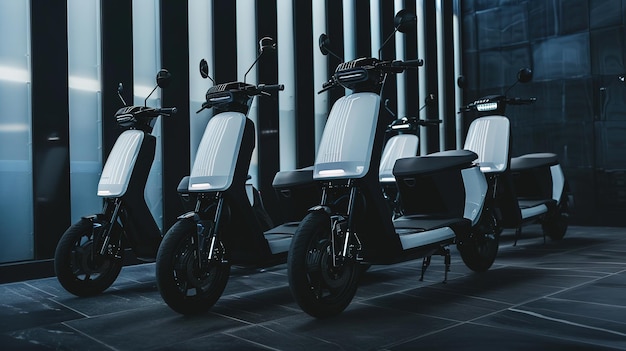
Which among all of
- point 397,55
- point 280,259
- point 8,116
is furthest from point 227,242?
point 397,55

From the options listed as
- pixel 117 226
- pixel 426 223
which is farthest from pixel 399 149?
pixel 117 226

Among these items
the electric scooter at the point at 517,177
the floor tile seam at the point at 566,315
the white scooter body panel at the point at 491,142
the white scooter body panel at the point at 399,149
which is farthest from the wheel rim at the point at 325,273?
the white scooter body panel at the point at 399,149

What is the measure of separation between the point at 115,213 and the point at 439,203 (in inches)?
67.1

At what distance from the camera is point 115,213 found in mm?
2869

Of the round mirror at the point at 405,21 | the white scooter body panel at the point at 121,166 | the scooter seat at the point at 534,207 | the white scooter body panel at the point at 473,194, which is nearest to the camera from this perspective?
the round mirror at the point at 405,21

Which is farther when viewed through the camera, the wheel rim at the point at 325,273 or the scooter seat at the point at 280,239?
the scooter seat at the point at 280,239

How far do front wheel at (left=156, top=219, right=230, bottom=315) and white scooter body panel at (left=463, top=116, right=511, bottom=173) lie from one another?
86.8 inches

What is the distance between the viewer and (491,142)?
3998mm

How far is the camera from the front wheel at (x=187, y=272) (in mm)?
2225

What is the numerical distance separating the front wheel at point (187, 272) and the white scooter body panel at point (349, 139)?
1.92 feet

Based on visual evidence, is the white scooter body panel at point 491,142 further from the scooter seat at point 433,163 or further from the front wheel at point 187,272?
the front wheel at point 187,272

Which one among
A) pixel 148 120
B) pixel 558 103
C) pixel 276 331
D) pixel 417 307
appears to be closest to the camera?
pixel 276 331

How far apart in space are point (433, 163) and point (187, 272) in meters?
1.39

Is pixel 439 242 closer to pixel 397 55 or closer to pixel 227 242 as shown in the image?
pixel 227 242
